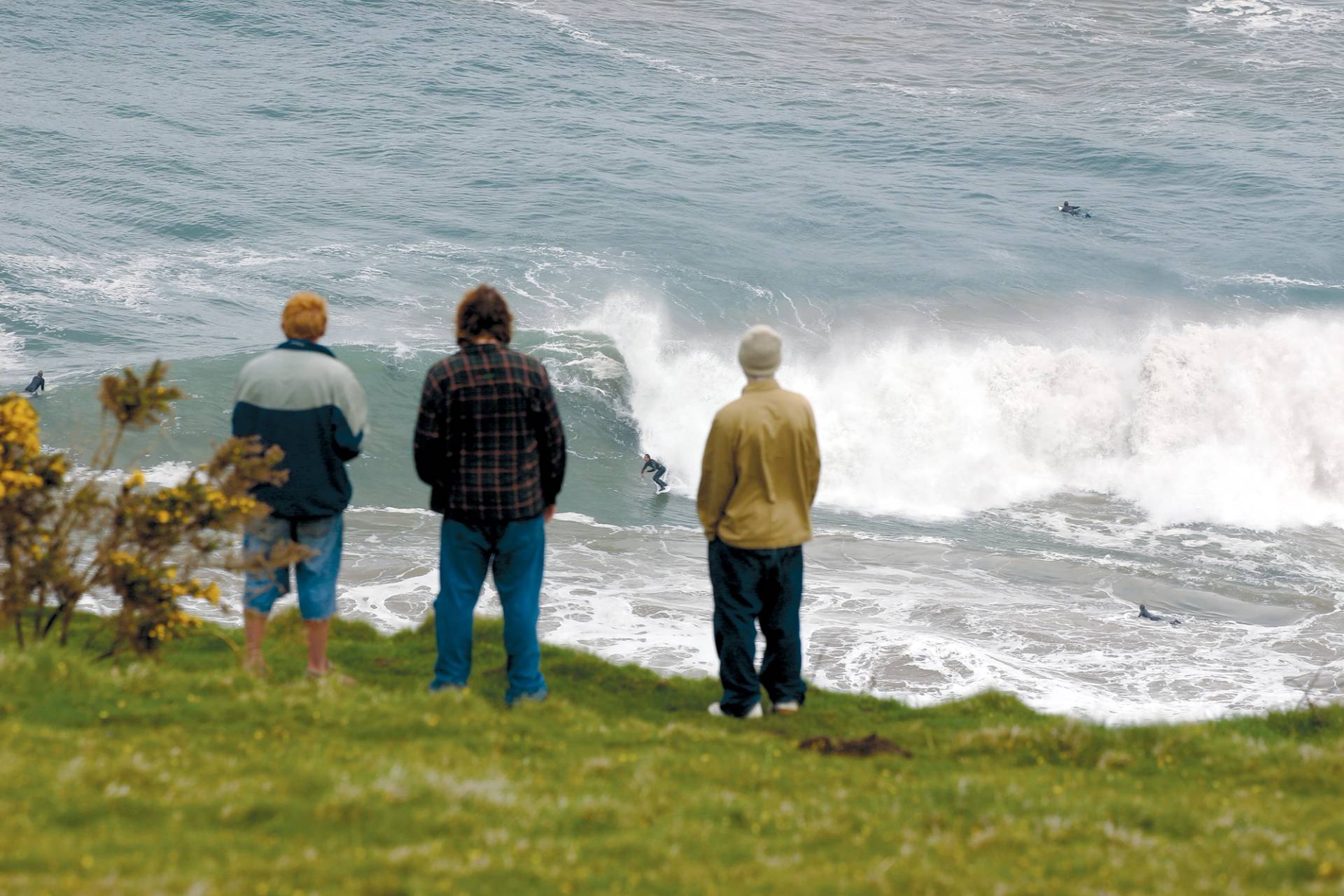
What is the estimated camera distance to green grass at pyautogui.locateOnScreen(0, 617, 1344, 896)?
200 inches

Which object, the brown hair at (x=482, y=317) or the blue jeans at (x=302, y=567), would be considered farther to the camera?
the blue jeans at (x=302, y=567)

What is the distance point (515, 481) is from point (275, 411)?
159 cm

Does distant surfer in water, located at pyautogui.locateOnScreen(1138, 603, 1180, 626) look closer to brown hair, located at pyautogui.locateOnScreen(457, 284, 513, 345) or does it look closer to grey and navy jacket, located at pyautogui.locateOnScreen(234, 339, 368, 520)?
brown hair, located at pyautogui.locateOnScreen(457, 284, 513, 345)

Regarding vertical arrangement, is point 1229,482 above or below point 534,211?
below

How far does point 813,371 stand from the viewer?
1323 inches

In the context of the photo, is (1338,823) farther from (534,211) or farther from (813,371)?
(534,211)

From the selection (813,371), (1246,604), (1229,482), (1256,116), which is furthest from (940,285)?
(1256,116)

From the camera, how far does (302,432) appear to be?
7.88 metres

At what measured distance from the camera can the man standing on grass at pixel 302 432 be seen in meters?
7.87

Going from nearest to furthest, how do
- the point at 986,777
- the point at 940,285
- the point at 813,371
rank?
the point at 986,777 < the point at 813,371 < the point at 940,285

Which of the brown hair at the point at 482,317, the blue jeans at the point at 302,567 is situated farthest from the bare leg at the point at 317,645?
the brown hair at the point at 482,317

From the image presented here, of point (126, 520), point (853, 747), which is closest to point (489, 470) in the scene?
point (126, 520)

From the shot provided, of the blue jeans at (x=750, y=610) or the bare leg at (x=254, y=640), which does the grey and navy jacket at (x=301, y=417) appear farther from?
the blue jeans at (x=750, y=610)

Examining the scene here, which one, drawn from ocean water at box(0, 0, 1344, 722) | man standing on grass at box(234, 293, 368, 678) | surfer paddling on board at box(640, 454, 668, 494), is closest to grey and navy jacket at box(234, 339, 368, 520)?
man standing on grass at box(234, 293, 368, 678)
